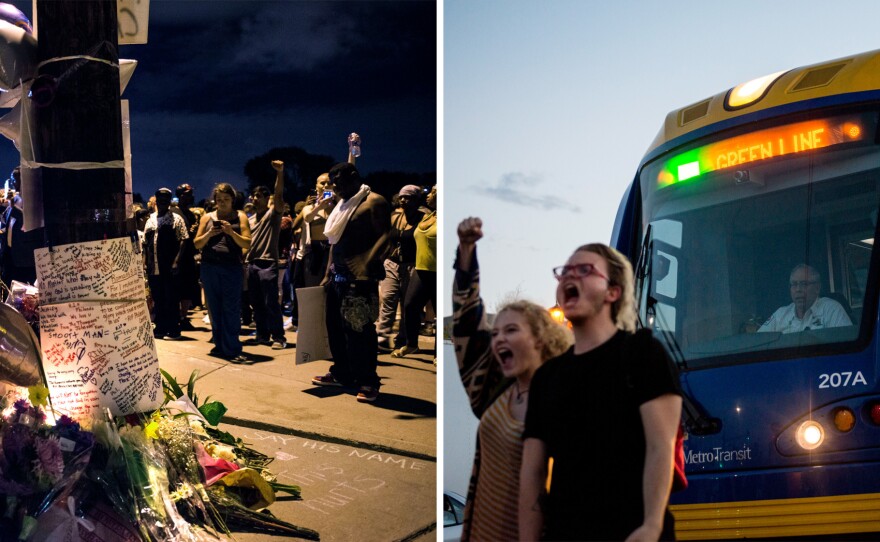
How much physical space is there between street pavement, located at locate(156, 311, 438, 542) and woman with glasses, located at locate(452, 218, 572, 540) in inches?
71.4

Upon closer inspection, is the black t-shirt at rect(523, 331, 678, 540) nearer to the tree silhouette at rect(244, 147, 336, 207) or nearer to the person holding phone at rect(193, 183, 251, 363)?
the person holding phone at rect(193, 183, 251, 363)

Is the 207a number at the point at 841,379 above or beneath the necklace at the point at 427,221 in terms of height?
beneath

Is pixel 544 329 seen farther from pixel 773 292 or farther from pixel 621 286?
pixel 773 292

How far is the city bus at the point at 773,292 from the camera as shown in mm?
3803

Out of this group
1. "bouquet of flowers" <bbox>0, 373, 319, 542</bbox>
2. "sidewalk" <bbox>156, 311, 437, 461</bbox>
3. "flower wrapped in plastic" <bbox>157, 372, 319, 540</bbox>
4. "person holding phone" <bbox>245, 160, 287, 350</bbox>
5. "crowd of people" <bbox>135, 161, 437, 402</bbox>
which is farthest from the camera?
"person holding phone" <bbox>245, 160, 287, 350</bbox>

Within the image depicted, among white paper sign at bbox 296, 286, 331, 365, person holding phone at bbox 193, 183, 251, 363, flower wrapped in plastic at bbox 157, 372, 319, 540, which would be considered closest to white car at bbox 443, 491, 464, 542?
flower wrapped in plastic at bbox 157, 372, 319, 540

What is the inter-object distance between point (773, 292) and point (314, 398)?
4.37m

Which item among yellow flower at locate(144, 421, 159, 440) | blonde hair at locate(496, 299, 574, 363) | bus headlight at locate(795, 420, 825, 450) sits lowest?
yellow flower at locate(144, 421, 159, 440)

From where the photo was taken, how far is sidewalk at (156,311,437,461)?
6570 mm

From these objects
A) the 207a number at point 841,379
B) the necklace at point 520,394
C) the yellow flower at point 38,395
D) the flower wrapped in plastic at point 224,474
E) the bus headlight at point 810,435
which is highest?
the necklace at point 520,394

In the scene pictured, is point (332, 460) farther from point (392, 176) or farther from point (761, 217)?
point (392, 176)

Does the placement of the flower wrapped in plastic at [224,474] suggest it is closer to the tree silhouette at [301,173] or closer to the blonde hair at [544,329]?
the blonde hair at [544,329]

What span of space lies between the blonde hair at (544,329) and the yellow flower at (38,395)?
235 cm

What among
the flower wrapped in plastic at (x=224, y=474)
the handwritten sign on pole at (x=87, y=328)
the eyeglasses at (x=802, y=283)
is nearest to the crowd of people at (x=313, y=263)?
the flower wrapped in plastic at (x=224, y=474)
